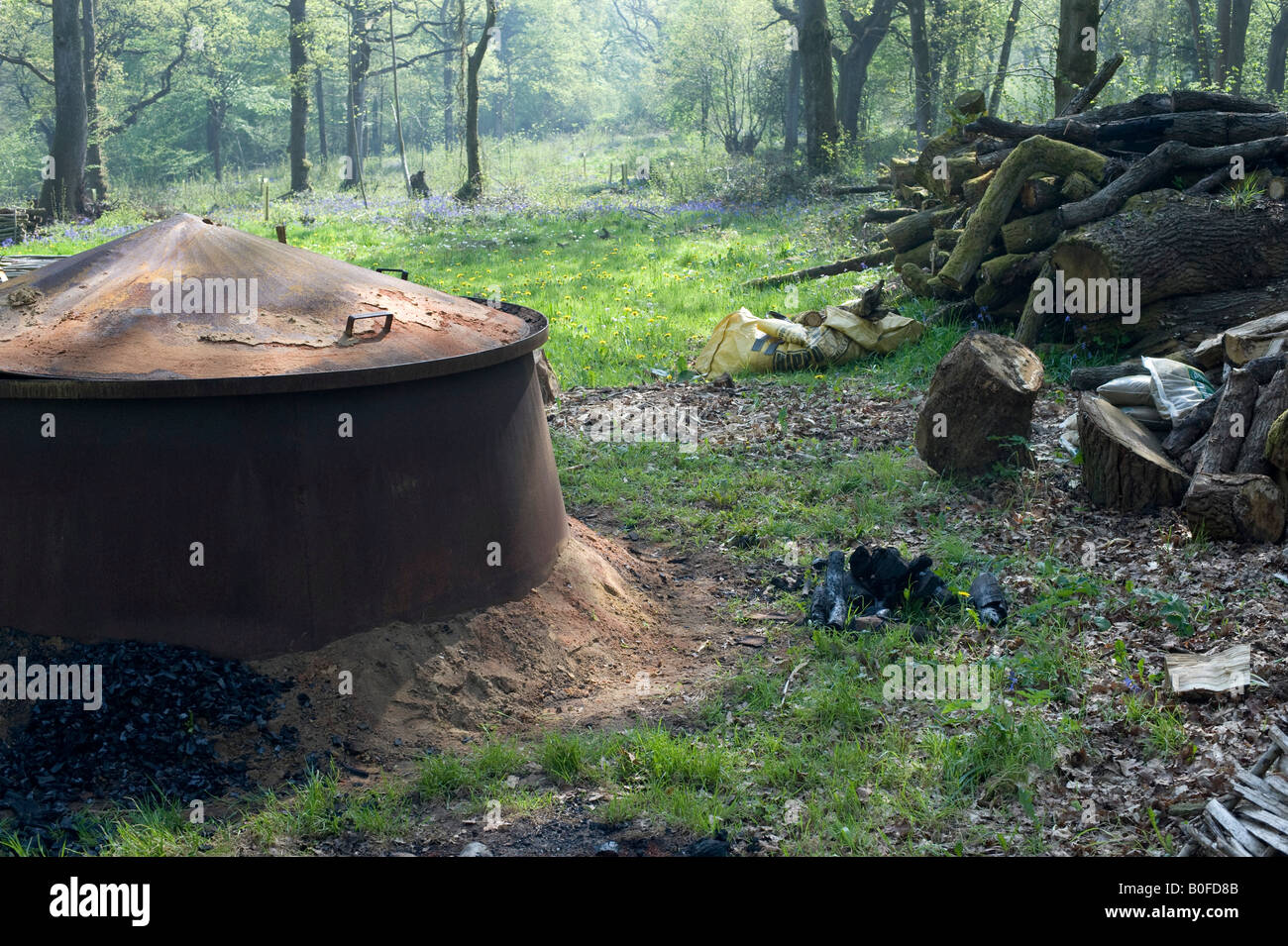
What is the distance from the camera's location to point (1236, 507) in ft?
16.7

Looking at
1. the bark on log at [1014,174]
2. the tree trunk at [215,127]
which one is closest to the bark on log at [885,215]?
the bark on log at [1014,174]

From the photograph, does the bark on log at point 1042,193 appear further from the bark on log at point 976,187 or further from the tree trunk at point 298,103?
the tree trunk at point 298,103

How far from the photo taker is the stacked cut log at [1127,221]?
784 centimetres

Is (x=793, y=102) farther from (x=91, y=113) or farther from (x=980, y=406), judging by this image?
(x=980, y=406)

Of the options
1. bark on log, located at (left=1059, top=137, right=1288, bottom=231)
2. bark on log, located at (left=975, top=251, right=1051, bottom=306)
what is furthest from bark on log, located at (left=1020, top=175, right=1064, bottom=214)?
bark on log, located at (left=975, top=251, right=1051, bottom=306)

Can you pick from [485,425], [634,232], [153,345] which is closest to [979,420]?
[485,425]

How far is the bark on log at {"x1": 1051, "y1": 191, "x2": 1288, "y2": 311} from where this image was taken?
783 centimetres

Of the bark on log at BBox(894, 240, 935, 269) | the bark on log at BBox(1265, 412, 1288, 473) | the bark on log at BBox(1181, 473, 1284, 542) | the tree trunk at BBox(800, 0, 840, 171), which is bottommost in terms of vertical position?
the bark on log at BBox(1181, 473, 1284, 542)

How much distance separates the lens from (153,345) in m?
4.02

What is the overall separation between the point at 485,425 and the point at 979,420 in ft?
11.3

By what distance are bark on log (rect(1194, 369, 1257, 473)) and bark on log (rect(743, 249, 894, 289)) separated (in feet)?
23.9

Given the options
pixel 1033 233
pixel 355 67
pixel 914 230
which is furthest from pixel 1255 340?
pixel 355 67

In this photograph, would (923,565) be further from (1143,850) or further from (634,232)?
(634,232)

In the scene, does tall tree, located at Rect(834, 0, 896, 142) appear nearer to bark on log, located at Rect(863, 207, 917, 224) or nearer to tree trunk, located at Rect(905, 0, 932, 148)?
tree trunk, located at Rect(905, 0, 932, 148)
